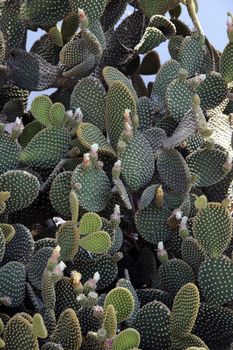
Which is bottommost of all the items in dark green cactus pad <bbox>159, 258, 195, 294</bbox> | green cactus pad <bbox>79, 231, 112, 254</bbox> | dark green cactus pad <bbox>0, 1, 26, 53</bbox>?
dark green cactus pad <bbox>159, 258, 195, 294</bbox>

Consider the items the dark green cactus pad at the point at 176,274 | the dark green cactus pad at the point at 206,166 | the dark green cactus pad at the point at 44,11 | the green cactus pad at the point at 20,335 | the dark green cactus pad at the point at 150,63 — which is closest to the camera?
the green cactus pad at the point at 20,335

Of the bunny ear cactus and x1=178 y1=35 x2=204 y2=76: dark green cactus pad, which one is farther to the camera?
x1=178 y1=35 x2=204 y2=76: dark green cactus pad

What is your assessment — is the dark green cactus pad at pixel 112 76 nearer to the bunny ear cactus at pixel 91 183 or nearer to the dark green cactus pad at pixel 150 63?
the bunny ear cactus at pixel 91 183

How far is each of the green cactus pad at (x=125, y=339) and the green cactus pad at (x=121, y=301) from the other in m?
0.05

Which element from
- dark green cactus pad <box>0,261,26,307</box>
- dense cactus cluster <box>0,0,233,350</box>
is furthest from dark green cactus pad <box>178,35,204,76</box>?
dark green cactus pad <box>0,261,26,307</box>

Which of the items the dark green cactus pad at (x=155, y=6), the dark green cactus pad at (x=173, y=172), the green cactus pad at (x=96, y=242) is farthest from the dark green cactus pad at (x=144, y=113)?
the green cactus pad at (x=96, y=242)

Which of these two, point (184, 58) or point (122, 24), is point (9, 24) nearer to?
point (122, 24)

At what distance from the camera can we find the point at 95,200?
3.80ft

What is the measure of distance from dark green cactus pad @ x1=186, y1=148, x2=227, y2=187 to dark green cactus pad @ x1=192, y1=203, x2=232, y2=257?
0.49ft

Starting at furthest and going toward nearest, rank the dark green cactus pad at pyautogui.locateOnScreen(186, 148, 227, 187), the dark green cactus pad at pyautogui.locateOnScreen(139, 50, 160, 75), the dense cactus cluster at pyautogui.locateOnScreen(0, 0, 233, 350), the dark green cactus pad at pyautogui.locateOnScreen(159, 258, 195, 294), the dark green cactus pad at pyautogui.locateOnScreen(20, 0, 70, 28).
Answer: the dark green cactus pad at pyautogui.locateOnScreen(139, 50, 160, 75) → the dark green cactus pad at pyautogui.locateOnScreen(20, 0, 70, 28) → the dark green cactus pad at pyautogui.locateOnScreen(186, 148, 227, 187) → the dark green cactus pad at pyautogui.locateOnScreen(159, 258, 195, 294) → the dense cactus cluster at pyautogui.locateOnScreen(0, 0, 233, 350)

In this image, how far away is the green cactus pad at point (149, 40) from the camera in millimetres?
1410

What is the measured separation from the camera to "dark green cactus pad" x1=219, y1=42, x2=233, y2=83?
4.34 ft

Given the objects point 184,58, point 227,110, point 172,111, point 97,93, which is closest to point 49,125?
point 97,93

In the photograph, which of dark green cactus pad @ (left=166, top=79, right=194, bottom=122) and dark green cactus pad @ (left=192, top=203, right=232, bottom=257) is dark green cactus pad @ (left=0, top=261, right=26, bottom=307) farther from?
dark green cactus pad @ (left=166, top=79, right=194, bottom=122)
